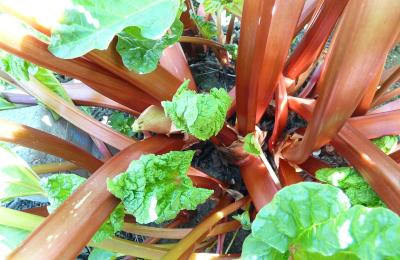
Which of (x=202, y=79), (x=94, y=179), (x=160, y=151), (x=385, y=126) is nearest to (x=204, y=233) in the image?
(x=160, y=151)

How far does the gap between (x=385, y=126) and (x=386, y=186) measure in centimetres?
21

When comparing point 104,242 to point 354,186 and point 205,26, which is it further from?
point 205,26

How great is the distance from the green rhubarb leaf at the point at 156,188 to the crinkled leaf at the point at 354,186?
0.79 ft

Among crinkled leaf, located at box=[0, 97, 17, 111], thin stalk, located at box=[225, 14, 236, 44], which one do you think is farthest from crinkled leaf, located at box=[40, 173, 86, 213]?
thin stalk, located at box=[225, 14, 236, 44]

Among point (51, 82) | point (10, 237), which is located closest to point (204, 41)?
point (51, 82)

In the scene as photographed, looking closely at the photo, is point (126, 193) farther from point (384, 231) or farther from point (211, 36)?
point (211, 36)

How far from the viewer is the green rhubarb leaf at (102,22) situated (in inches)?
23.6

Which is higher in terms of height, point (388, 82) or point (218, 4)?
point (218, 4)

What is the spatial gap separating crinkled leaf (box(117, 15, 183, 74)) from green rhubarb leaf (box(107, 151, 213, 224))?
0.16 meters

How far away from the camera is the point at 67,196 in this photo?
0.77m

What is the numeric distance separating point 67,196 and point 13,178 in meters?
0.11

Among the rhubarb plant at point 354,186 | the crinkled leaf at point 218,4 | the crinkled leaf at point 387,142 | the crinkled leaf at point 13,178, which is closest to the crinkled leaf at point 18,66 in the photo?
the crinkled leaf at point 13,178

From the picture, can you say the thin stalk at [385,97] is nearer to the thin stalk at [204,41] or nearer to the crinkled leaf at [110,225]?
the thin stalk at [204,41]

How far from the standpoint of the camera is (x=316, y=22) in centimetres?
98
